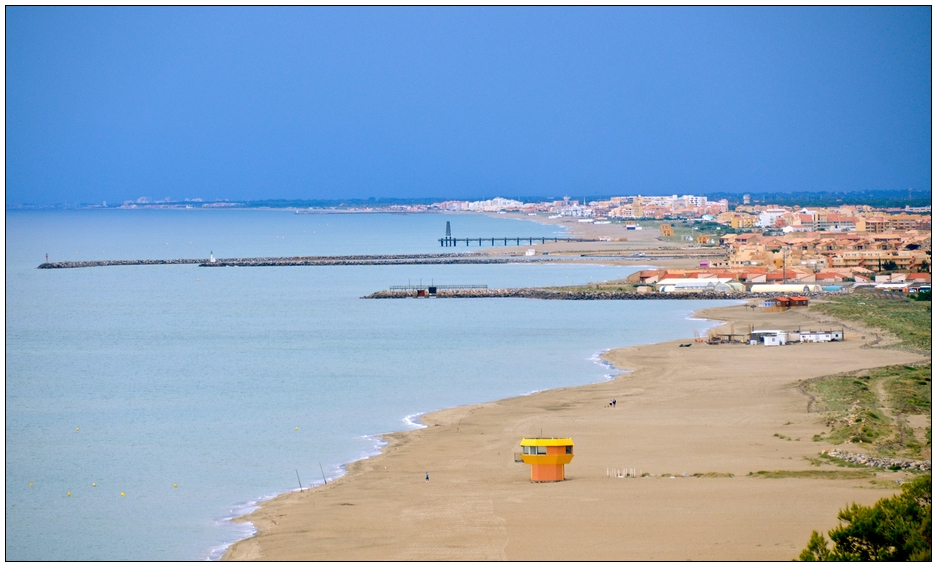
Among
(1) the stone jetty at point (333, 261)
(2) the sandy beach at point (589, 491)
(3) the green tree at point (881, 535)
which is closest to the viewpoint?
(3) the green tree at point (881, 535)

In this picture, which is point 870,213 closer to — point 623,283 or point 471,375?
point 623,283

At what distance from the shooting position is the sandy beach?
11344 millimetres

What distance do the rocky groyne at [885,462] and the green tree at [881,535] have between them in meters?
4.90

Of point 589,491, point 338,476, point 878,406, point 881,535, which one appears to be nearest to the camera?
point 881,535

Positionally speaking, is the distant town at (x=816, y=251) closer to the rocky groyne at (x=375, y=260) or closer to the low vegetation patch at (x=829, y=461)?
the rocky groyne at (x=375, y=260)

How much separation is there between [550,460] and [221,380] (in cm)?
1273

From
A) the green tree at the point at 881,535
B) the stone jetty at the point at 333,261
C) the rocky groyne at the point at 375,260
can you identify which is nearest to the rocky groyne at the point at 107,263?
the stone jetty at the point at 333,261

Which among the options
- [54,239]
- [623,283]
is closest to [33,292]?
[623,283]

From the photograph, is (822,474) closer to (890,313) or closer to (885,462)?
(885,462)

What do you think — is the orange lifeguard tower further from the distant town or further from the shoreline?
the distant town

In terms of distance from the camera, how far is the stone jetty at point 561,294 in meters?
44.3

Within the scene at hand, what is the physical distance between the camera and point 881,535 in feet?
28.9

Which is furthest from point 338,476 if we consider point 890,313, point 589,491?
point 890,313

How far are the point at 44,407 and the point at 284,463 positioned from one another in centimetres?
736
